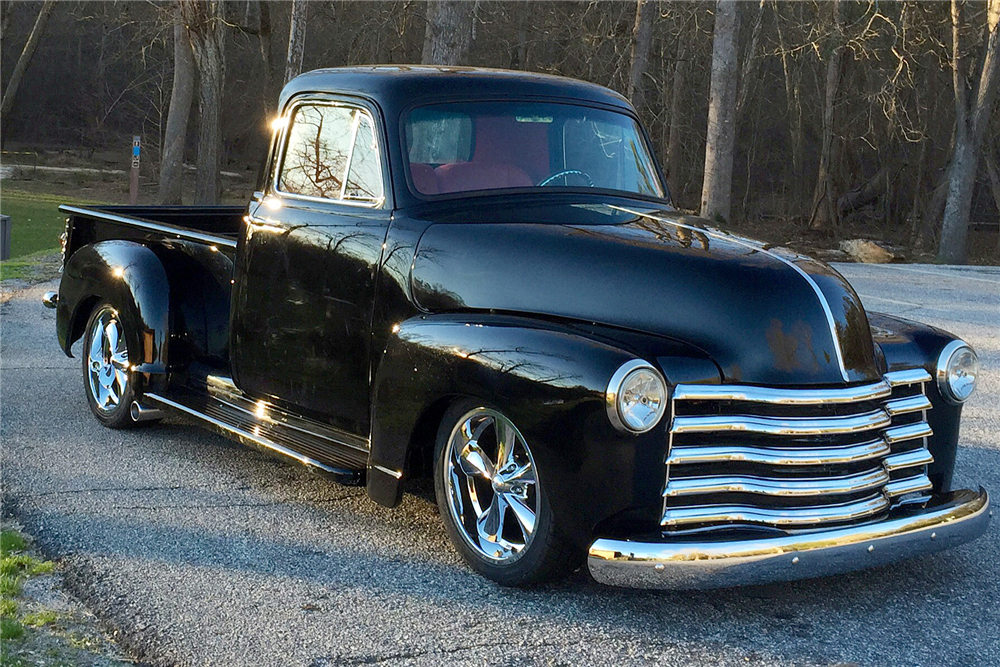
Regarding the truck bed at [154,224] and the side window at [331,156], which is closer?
the side window at [331,156]

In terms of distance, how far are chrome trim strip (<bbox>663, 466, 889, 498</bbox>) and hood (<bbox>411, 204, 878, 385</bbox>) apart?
34cm

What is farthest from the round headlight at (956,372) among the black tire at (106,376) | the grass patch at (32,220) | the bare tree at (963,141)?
the bare tree at (963,141)

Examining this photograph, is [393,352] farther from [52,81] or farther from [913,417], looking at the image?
[52,81]

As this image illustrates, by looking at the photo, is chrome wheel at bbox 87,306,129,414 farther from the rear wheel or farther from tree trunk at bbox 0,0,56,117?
tree trunk at bbox 0,0,56,117

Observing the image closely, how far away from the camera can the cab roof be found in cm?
512

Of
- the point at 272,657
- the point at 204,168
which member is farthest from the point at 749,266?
the point at 204,168

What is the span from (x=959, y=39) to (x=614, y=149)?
65.8ft

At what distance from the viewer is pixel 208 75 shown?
22.2 m

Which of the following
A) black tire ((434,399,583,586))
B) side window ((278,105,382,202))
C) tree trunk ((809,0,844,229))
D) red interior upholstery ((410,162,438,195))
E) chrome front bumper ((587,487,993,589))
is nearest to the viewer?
chrome front bumper ((587,487,993,589))

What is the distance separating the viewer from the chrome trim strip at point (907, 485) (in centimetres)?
421

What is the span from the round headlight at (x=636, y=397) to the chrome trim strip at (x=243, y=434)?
1488 mm

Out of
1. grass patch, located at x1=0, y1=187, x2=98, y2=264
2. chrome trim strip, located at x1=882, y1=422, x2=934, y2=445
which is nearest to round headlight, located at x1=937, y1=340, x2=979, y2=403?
chrome trim strip, located at x1=882, y1=422, x2=934, y2=445

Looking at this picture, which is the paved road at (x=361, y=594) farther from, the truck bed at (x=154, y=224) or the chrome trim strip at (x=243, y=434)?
the truck bed at (x=154, y=224)

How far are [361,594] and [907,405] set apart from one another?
2182 millimetres
